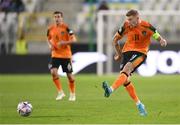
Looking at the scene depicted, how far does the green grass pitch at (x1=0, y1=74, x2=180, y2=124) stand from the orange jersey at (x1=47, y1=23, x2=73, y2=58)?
3.84 ft

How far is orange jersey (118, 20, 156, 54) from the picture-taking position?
14461mm

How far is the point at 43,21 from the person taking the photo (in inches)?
1287

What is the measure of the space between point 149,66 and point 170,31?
236cm

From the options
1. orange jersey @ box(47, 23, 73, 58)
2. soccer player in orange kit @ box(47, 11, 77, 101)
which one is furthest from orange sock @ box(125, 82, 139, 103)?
orange jersey @ box(47, 23, 73, 58)

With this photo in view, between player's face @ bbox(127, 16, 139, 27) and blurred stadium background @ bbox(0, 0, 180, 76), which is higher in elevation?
player's face @ bbox(127, 16, 139, 27)

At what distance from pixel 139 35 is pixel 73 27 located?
18.7m

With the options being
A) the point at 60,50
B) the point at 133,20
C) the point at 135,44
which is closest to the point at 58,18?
the point at 60,50

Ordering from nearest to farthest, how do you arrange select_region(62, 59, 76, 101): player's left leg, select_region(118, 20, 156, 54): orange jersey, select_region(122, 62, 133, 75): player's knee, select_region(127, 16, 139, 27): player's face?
select_region(127, 16, 139, 27): player's face → select_region(122, 62, 133, 75): player's knee → select_region(118, 20, 156, 54): orange jersey → select_region(62, 59, 76, 101): player's left leg

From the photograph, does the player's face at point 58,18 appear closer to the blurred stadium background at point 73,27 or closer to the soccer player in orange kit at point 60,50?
the soccer player in orange kit at point 60,50

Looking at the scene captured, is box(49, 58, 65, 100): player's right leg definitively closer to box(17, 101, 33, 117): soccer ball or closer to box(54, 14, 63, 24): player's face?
box(54, 14, 63, 24): player's face

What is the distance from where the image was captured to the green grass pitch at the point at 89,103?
44.5 feet

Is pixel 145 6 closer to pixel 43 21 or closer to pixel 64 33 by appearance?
pixel 43 21

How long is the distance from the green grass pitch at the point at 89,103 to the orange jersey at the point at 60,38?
117 cm

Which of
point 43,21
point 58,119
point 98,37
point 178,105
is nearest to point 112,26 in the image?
point 98,37
